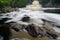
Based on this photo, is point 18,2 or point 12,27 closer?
point 12,27

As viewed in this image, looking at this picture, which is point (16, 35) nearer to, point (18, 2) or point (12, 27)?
point (12, 27)

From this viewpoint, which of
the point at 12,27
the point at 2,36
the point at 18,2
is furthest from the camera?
Answer: the point at 18,2

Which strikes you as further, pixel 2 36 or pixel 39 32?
pixel 39 32

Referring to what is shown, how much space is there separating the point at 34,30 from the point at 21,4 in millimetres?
48156

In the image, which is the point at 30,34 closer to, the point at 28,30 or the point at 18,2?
the point at 28,30

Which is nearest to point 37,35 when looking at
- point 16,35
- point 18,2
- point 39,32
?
point 39,32

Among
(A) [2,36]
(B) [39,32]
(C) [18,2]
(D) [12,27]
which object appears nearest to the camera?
(A) [2,36]

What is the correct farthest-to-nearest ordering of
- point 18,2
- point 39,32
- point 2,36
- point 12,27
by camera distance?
point 18,2 < point 12,27 < point 39,32 < point 2,36

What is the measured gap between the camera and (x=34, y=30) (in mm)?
15375

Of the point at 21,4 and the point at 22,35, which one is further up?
the point at 22,35

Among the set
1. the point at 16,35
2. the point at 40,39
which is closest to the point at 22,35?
the point at 16,35

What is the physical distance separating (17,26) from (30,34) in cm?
192

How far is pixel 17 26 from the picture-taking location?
16734 millimetres

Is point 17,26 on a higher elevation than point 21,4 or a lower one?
higher
